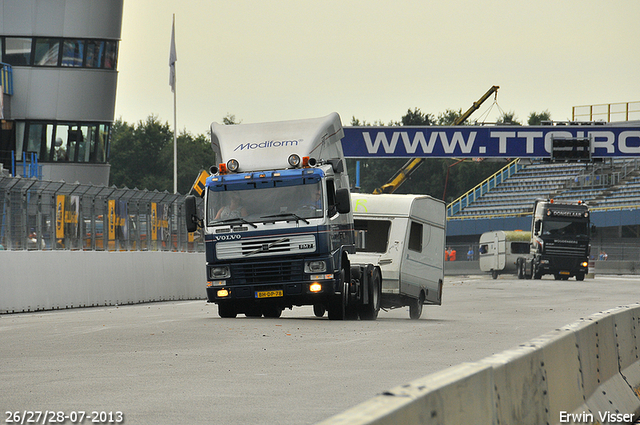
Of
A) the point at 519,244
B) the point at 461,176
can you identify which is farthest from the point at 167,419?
the point at 461,176

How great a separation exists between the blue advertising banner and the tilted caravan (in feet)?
66.3

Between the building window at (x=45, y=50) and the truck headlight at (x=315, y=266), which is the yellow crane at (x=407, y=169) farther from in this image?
the truck headlight at (x=315, y=266)

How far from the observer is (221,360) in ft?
36.0

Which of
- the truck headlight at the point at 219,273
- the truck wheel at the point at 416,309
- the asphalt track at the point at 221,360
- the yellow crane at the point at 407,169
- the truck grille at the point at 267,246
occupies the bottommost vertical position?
the truck wheel at the point at 416,309

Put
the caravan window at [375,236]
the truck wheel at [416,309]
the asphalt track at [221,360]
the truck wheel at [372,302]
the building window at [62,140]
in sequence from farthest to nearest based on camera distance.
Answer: the building window at [62,140]
the truck wheel at [416,309]
the caravan window at [375,236]
the truck wheel at [372,302]
the asphalt track at [221,360]

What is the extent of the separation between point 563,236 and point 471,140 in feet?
40.0

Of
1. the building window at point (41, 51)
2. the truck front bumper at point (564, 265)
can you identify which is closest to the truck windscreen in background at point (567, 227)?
the truck front bumper at point (564, 265)

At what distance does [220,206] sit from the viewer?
17594 millimetres

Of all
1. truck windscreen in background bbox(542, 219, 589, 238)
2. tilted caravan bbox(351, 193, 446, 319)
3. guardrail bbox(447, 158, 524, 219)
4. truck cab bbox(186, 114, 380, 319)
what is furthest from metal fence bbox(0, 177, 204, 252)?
guardrail bbox(447, 158, 524, 219)

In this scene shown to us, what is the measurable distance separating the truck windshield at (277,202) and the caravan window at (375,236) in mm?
3830

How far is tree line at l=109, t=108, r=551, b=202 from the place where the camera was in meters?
112

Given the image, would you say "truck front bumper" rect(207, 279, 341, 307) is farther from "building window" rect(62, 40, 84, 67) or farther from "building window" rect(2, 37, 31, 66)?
"building window" rect(2, 37, 31, 66)

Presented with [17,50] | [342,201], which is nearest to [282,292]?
[342,201]

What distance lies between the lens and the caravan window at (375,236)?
68.9 ft
